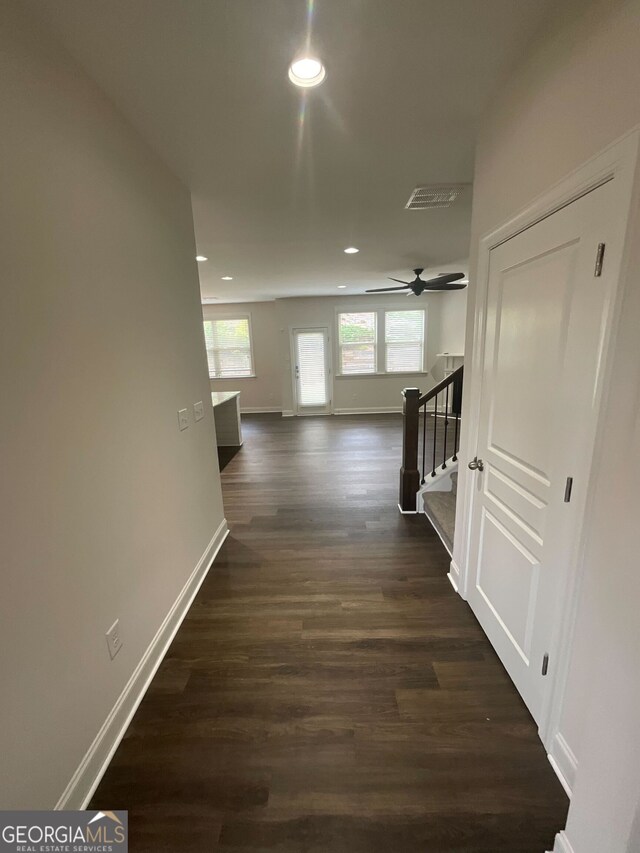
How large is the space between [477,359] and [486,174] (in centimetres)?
89

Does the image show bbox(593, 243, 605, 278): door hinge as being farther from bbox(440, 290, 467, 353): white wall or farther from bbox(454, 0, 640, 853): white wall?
bbox(440, 290, 467, 353): white wall

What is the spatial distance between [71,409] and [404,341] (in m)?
7.16

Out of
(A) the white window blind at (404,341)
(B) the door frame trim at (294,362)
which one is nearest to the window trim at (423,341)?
(A) the white window blind at (404,341)

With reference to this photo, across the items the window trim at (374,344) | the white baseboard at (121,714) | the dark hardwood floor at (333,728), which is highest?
the window trim at (374,344)

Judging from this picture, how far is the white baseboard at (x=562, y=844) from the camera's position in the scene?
3.23 ft

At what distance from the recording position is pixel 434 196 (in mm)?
2441

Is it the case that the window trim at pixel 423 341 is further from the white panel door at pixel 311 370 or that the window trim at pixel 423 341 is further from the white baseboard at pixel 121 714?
the white baseboard at pixel 121 714

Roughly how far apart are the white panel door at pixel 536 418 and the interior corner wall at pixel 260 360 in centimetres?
670

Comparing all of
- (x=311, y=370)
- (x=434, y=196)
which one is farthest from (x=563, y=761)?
(x=311, y=370)

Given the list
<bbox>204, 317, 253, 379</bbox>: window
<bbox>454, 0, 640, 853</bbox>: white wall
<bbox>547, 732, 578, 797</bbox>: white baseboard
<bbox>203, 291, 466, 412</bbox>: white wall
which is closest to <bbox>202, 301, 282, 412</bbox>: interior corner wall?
<bbox>203, 291, 466, 412</bbox>: white wall

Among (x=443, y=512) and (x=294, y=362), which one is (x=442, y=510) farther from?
(x=294, y=362)

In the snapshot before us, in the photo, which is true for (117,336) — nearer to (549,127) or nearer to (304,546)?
(549,127)

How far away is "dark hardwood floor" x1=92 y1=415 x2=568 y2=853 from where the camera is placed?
1.13 meters

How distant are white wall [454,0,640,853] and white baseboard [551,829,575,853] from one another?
2cm
